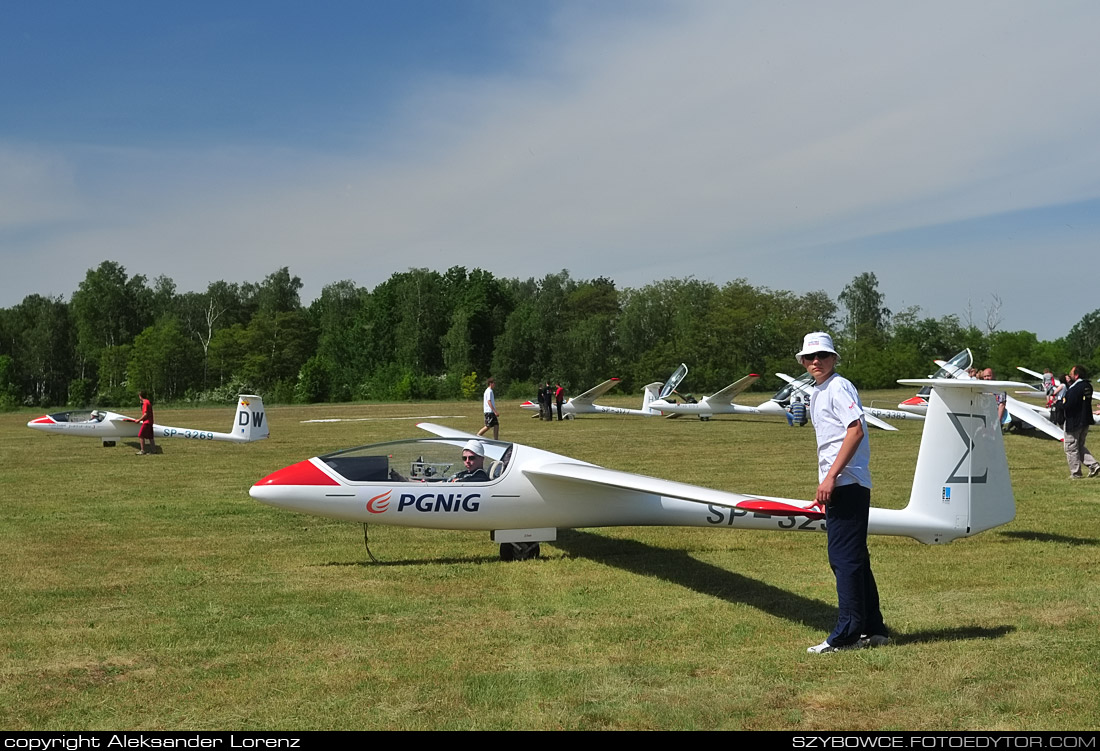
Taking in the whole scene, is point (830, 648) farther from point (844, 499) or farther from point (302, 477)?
point (302, 477)

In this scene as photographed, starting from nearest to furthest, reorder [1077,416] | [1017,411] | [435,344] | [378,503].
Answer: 1. [378,503]
2. [1077,416]
3. [1017,411]
4. [435,344]

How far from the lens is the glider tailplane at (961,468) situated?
7531mm

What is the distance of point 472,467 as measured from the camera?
8844 millimetres

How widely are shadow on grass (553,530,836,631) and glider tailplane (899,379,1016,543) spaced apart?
1.49 meters

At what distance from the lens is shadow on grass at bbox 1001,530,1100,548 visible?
30.4 feet

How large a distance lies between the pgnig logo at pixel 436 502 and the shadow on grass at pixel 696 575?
51.1 inches

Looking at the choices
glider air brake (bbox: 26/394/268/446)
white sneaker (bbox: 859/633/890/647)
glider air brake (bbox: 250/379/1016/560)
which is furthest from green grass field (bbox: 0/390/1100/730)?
glider air brake (bbox: 26/394/268/446)

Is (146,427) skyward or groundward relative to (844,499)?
groundward

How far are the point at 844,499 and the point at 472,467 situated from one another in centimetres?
413

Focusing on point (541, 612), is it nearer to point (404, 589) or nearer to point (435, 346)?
point (404, 589)

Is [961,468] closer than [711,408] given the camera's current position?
Yes

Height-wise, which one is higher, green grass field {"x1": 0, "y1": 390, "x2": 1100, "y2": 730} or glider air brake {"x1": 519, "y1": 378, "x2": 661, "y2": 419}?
glider air brake {"x1": 519, "y1": 378, "x2": 661, "y2": 419}

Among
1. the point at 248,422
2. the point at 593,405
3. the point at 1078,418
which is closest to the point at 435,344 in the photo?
the point at 593,405

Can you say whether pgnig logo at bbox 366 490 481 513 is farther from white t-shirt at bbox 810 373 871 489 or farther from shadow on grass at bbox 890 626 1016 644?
shadow on grass at bbox 890 626 1016 644
